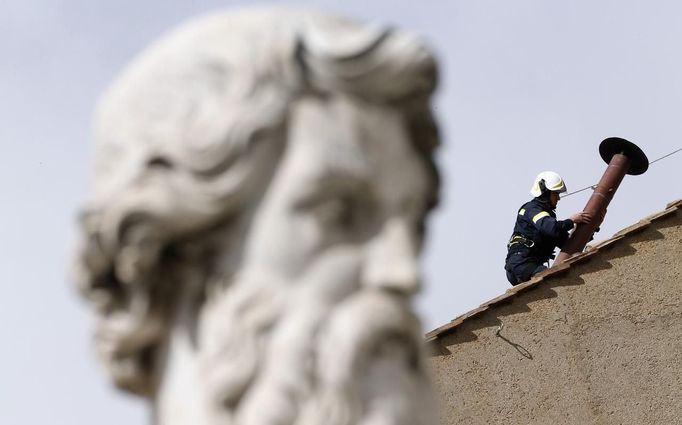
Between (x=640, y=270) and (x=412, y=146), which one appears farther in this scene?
(x=640, y=270)

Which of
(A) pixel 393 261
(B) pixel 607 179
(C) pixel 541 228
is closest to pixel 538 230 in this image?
(C) pixel 541 228

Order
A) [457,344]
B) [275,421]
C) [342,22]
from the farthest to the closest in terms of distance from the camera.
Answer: [457,344]
[342,22]
[275,421]

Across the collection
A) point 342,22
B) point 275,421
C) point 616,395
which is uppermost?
point 616,395

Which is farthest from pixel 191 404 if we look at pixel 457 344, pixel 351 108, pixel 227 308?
pixel 457 344

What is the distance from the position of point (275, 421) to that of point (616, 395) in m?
11.9

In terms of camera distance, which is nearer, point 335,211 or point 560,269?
point 335,211

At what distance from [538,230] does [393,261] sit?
1271 centimetres

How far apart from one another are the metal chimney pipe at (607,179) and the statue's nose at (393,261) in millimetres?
12686

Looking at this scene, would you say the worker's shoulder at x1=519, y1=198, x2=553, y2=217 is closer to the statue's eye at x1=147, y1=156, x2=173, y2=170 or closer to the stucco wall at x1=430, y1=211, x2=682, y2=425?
the stucco wall at x1=430, y1=211, x2=682, y2=425

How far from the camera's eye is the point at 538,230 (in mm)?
14828

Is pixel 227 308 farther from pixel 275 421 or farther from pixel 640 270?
pixel 640 270

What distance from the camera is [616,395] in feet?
45.1

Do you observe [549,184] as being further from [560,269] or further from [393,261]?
[393,261]

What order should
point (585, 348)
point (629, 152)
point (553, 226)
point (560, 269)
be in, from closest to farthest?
point (560, 269) < point (585, 348) < point (553, 226) < point (629, 152)
